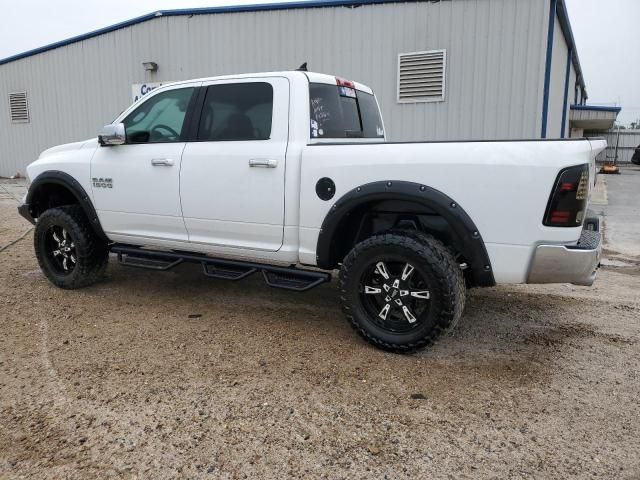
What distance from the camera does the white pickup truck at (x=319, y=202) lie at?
3.25m

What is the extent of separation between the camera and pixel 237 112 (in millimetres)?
4297

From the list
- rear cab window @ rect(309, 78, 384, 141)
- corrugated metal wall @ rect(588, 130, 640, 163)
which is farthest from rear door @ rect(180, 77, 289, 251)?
corrugated metal wall @ rect(588, 130, 640, 163)

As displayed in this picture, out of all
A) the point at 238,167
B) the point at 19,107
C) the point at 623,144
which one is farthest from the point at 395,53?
the point at 623,144

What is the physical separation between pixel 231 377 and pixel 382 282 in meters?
1.17

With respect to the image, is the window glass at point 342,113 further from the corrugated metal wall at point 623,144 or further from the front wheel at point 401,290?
the corrugated metal wall at point 623,144

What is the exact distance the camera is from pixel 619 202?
1266 cm

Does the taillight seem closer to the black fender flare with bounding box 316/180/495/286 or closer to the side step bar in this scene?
the black fender flare with bounding box 316/180/495/286

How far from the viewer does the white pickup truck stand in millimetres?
3248

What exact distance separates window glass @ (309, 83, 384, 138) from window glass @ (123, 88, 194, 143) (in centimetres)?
111

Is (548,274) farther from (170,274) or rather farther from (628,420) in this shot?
(170,274)

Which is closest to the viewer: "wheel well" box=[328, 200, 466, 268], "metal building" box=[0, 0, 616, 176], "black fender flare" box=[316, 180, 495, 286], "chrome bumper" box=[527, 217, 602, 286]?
"chrome bumper" box=[527, 217, 602, 286]

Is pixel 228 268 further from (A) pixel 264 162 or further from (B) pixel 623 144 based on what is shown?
(B) pixel 623 144

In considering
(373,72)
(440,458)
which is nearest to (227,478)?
(440,458)

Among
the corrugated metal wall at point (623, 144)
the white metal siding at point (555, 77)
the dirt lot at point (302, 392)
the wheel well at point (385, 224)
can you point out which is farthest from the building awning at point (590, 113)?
the wheel well at point (385, 224)
